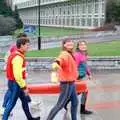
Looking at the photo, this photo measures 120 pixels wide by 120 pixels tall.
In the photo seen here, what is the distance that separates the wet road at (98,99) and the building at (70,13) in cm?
5518

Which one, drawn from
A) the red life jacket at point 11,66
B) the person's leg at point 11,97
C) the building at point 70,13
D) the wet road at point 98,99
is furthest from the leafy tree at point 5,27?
the red life jacket at point 11,66

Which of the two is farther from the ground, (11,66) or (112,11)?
(11,66)

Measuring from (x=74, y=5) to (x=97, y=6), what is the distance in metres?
10.7

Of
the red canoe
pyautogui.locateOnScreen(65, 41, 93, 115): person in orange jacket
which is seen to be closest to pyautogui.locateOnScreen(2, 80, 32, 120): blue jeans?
the red canoe

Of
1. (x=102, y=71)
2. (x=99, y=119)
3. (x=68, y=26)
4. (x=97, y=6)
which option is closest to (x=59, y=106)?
(x=99, y=119)

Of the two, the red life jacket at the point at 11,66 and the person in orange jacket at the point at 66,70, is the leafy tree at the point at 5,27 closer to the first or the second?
the red life jacket at the point at 11,66

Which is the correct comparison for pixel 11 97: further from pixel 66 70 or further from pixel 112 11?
pixel 112 11

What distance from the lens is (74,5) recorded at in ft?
284

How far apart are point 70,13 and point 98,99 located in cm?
7532

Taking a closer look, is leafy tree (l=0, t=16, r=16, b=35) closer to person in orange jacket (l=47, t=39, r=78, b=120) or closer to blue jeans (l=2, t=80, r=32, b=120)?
blue jeans (l=2, t=80, r=32, b=120)

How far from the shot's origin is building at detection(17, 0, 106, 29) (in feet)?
250

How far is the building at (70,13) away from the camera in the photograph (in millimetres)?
76069

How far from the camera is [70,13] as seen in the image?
291 feet

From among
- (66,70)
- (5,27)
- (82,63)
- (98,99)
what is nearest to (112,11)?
(5,27)
